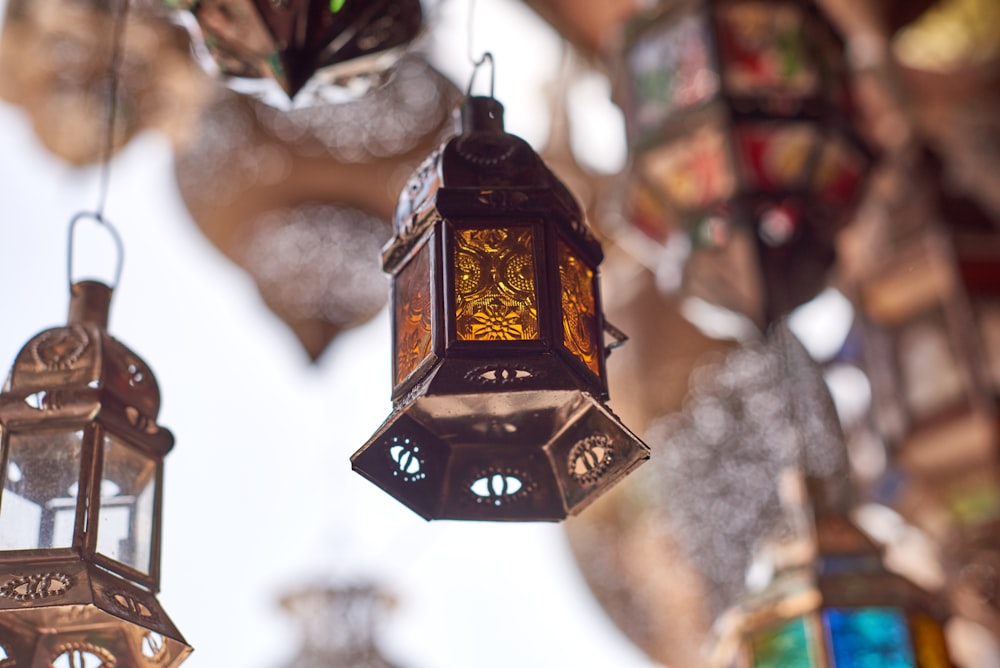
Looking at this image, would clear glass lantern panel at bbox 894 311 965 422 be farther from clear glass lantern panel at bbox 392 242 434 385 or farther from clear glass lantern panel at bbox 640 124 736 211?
clear glass lantern panel at bbox 392 242 434 385

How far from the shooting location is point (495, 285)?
1326mm

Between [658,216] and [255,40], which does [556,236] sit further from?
[658,216]

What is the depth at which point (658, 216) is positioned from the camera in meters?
2.67

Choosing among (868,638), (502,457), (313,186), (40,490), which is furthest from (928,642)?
(313,186)

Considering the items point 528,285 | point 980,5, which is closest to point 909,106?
point 980,5

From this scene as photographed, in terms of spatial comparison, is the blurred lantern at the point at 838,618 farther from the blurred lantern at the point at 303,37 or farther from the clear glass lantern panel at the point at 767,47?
the blurred lantern at the point at 303,37

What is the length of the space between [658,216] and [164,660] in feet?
5.01

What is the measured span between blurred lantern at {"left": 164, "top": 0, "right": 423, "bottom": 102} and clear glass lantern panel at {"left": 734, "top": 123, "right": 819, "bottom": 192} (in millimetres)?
851

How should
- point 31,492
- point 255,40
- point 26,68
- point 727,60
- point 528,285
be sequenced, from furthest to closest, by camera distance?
point 26,68 < point 727,60 < point 255,40 < point 31,492 < point 528,285

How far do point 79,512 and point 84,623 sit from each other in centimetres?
14

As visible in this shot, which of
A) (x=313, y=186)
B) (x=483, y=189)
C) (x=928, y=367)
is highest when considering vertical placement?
(x=313, y=186)

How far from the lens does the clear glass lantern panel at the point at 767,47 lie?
2520 millimetres

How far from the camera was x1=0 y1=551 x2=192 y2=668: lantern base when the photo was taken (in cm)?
138

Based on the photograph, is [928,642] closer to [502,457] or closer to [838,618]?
[838,618]
